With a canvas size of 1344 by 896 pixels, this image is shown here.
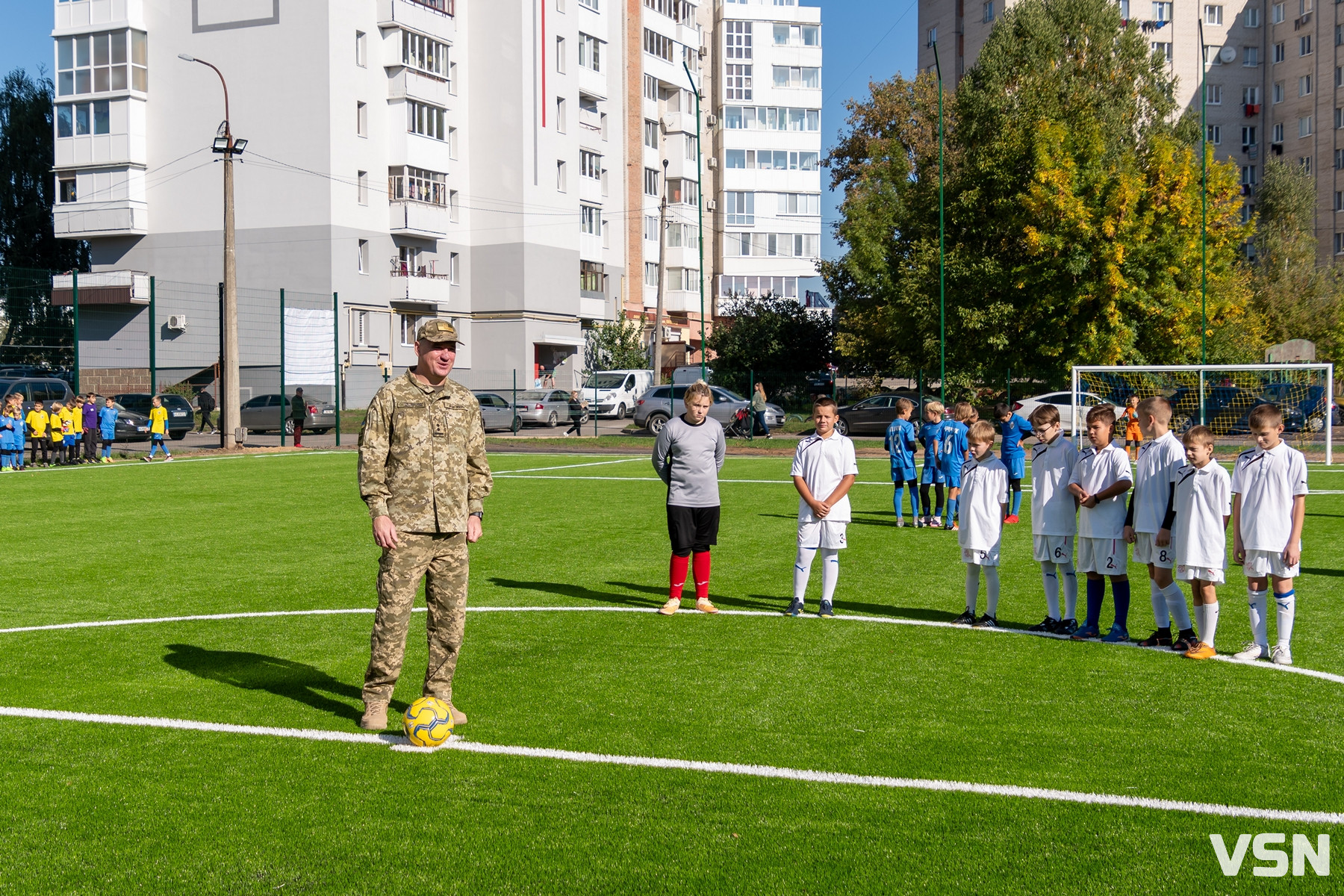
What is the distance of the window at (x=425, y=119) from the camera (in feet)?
172

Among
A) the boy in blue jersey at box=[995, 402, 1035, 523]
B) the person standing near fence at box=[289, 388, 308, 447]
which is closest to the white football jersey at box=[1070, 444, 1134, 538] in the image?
the boy in blue jersey at box=[995, 402, 1035, 523]

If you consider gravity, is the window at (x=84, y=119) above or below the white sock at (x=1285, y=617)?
above

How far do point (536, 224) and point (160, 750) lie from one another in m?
53.9

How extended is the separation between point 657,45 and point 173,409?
4560 cm

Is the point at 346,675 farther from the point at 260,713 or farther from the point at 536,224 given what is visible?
the point at 536,224

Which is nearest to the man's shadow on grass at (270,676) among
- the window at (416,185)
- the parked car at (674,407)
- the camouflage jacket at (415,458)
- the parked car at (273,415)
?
the camouflage jacket at (415,458)

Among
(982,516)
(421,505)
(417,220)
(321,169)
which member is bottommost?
(982,516)

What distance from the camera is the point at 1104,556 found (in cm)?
813

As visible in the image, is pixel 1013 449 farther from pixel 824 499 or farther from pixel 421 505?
pixel 421 505

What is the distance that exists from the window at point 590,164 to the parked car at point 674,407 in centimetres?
2740

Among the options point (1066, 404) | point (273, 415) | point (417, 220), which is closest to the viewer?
point (1066, 404)

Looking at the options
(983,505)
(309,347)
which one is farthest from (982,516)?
(309,347)

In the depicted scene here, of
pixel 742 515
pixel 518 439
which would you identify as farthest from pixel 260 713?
pixel 518 439

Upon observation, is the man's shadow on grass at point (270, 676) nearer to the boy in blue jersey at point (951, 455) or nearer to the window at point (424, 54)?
the boy in blue jersey at point (951, 455)
